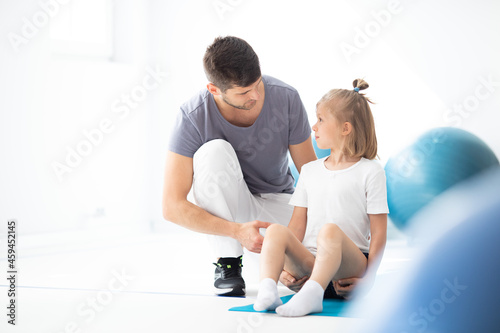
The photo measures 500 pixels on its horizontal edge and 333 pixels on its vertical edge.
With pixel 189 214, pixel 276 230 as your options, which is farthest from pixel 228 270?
pixel 276 230

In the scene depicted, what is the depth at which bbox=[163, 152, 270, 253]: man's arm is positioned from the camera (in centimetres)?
160

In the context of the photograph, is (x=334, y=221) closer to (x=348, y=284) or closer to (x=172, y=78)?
(x=348, y=284)

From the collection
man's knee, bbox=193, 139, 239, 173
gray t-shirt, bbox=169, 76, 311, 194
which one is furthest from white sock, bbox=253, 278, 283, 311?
gray t-shirt, bbox=169, 76, 311, 194

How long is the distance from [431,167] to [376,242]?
1.10m

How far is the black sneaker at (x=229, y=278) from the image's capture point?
1729 millimetres

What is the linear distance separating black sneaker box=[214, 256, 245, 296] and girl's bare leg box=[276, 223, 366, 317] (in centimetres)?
34

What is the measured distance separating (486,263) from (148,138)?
136 inches

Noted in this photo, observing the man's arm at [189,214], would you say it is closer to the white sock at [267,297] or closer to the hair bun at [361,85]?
the white sock at [267,297]

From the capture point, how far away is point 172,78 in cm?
423

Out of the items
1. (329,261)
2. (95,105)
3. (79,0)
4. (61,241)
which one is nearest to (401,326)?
(329,261)

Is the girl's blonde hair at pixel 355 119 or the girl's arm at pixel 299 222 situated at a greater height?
the girl's blonde hair at pixel 355 119

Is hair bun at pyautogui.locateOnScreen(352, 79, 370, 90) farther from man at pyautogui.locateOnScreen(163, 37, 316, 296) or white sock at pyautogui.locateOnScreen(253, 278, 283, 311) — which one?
white sock at pyautogui.locateOnScreen(253, 278, 283, 311)

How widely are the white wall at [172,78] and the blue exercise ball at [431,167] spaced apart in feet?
0.59

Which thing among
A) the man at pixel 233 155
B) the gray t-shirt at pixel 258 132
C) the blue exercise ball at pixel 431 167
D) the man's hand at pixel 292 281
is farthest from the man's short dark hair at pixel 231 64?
the blue exercise ball at pixel 431 167
